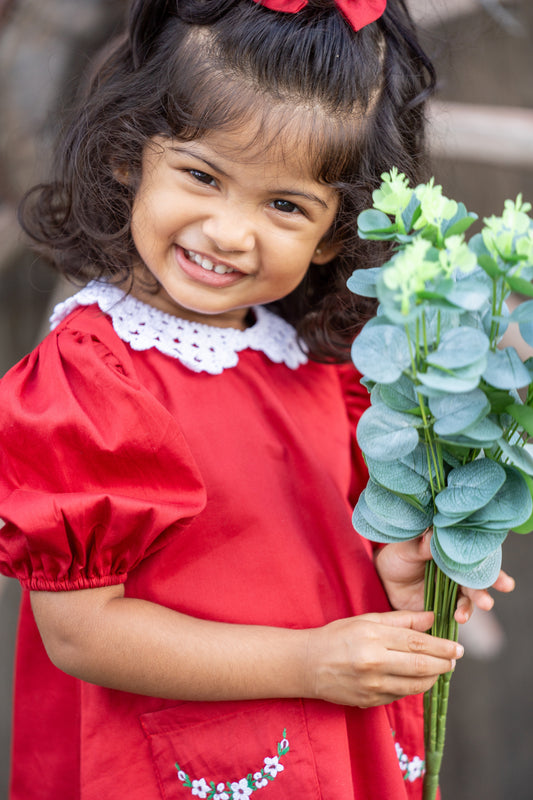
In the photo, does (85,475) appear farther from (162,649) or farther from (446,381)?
(446,381)

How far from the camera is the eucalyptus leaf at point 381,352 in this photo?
0.65 metres

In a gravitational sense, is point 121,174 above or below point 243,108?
below

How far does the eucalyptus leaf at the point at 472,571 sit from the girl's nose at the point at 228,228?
0.40m

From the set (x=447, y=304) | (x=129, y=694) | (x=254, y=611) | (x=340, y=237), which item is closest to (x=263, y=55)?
(x=340, y=237)

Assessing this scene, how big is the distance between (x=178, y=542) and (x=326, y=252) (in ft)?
1.54

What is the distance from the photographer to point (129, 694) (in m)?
0.92

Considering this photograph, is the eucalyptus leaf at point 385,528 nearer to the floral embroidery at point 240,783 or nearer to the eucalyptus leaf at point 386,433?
the eucalyptus leaf at point 386,433

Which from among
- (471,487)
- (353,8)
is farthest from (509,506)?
(353,8)

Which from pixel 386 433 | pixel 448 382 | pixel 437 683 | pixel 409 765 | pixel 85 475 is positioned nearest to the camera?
pixel 448 382

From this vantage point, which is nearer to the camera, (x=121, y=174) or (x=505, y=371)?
(x=505, y=371)

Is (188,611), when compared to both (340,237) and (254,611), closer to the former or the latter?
(254,611)

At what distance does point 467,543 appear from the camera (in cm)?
74

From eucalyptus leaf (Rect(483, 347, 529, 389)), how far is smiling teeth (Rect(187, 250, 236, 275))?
0.39 metres

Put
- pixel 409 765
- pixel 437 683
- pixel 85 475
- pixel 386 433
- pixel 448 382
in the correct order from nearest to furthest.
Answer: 1. pixel 448 382
2. pixel 386 433
3. pixel 85 475
4. pixel 437 683
5. pixel 409 765
